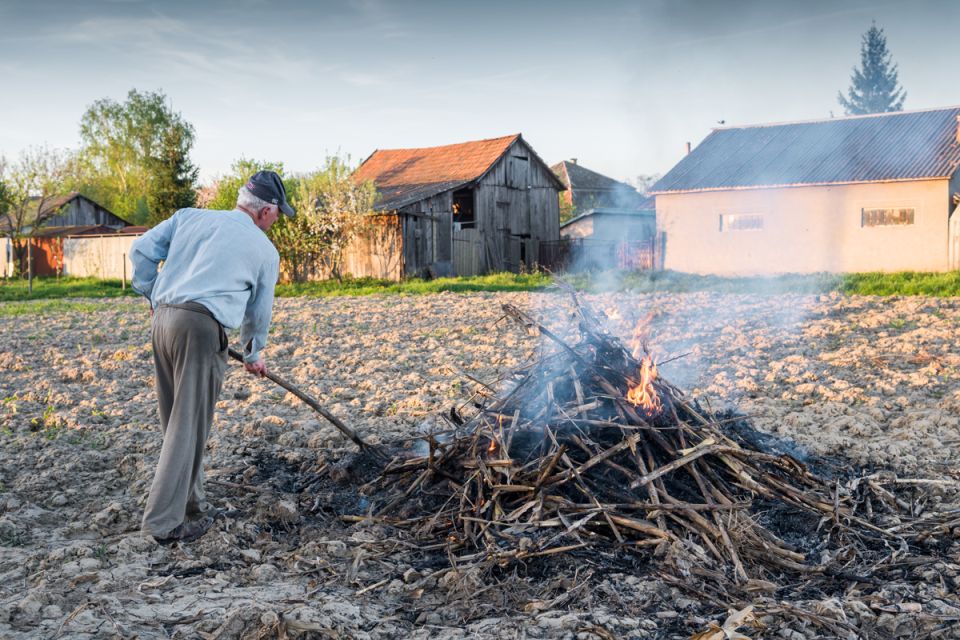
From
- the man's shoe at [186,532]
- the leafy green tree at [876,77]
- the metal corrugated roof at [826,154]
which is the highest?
the leafy green tree at [876,77]

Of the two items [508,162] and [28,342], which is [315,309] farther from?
[508,162]

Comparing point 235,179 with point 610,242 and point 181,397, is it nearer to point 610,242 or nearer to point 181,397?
point 610,242

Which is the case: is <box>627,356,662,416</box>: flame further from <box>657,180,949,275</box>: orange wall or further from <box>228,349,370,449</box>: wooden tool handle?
<box>657,180,949,275</box>: orange wall

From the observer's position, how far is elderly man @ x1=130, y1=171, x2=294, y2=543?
14.3 ft

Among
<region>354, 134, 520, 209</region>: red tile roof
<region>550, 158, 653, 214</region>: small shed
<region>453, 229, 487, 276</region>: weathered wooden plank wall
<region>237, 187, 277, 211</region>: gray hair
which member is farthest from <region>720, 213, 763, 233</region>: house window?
<region>237, 187, 277, 211</region>: gray hair

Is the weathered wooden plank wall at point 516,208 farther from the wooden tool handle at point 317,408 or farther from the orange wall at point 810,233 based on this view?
the wooden tool handle at point 317,408

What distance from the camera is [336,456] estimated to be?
226 inches

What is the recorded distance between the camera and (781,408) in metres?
7.01

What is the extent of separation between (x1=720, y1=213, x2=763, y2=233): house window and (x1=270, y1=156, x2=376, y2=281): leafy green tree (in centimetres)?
1104

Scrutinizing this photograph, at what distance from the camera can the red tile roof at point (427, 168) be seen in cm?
2814

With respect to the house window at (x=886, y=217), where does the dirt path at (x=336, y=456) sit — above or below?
below

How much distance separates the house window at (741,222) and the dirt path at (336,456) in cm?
1051

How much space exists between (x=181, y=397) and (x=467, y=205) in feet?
83.1

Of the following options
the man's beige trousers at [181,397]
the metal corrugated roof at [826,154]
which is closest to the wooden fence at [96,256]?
the metal corrugated roof at [826,154]
